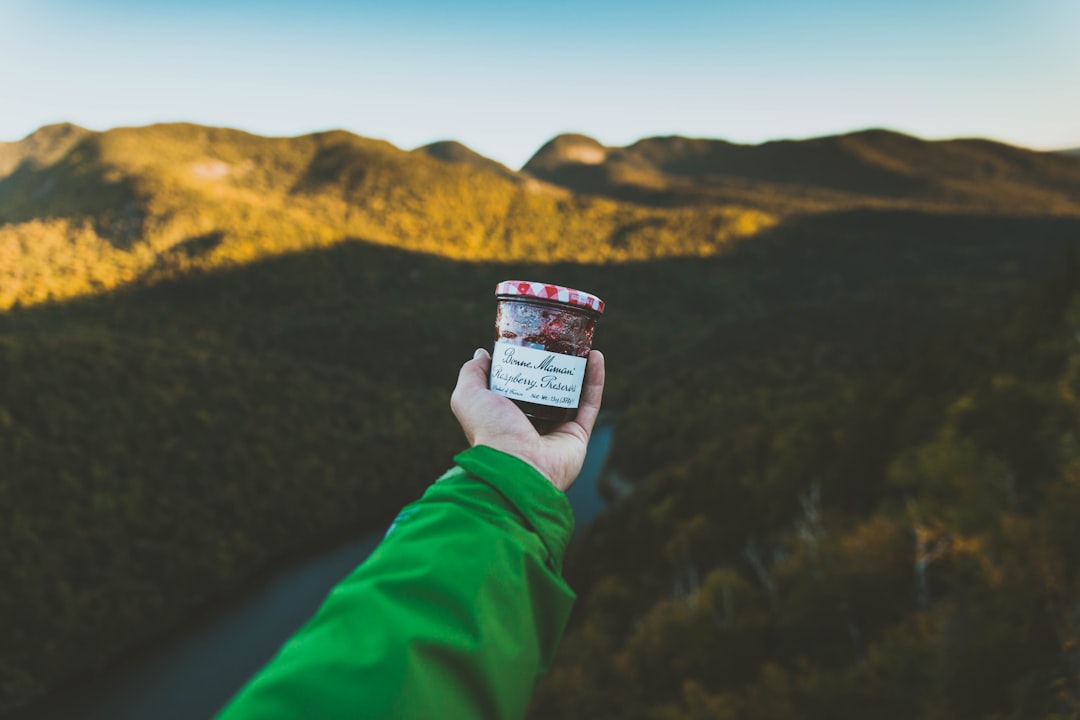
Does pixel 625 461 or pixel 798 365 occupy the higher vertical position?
pixel 798 365

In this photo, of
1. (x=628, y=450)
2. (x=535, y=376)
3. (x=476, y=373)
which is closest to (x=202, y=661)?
(x=628, y=450)

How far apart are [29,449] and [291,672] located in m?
78.4

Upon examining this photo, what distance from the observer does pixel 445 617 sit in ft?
4.26

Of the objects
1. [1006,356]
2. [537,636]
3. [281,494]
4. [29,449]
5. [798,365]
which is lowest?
[281,494]

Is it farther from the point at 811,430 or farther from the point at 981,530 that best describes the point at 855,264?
the point at 981,530

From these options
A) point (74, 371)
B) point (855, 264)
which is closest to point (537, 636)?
point (74, 371)

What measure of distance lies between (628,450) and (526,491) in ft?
230

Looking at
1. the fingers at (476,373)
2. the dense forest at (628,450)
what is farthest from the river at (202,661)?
the fingers at (476,373)

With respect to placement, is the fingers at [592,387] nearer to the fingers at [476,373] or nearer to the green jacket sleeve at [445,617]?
the fingers at [476,373]

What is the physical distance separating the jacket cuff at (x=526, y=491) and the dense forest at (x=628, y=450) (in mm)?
3552

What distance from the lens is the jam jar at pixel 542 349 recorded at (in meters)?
2.66

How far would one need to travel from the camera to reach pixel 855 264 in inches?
7584

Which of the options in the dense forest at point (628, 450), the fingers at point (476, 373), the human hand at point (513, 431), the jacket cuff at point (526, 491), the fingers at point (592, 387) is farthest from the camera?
the dense forest at point (628, 450)

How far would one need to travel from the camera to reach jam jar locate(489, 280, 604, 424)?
266 cm
